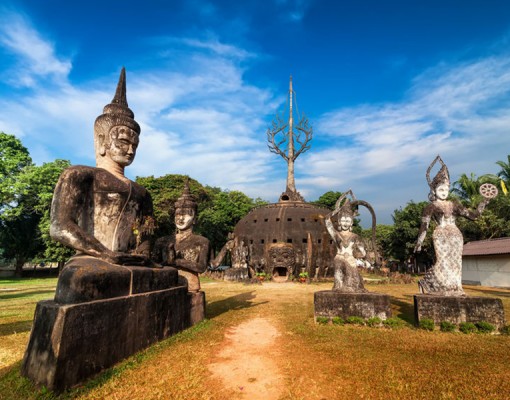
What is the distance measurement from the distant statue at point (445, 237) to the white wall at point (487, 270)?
48.1ft

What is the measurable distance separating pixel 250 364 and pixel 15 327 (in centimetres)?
645

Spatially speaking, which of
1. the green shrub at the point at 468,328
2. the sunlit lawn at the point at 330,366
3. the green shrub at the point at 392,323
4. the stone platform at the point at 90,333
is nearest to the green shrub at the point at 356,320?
the sunlit lawn at the point at 330,366

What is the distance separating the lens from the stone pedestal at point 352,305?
7.24 metres

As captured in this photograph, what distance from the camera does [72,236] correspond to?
437 centimetres

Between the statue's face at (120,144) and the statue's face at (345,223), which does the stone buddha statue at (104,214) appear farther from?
the statue's face at (345,223)

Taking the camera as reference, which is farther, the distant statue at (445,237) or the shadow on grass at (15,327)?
the distant statue at (445,237)

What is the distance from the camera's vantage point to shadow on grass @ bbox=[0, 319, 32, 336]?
21.9ft

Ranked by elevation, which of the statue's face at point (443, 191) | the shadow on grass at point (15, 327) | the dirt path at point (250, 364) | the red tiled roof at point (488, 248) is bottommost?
the shadow on grass at point (15, 327)

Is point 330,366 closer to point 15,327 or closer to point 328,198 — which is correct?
point 15,327

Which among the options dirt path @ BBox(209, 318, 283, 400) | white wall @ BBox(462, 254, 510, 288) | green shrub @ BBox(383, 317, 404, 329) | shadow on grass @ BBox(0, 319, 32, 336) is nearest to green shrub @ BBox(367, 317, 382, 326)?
green shrub @ BBox(383, 317, 404, 329)

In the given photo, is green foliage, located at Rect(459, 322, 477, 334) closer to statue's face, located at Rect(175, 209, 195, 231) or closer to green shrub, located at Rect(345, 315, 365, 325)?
green shrub, located at Rect(345, 315, 365, 325)

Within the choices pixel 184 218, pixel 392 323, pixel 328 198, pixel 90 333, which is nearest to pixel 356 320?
pixel 392 323

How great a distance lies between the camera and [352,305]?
7.43 metres

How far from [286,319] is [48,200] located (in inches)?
985
